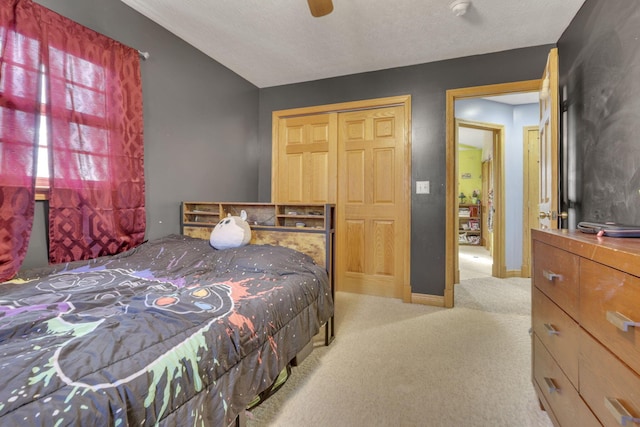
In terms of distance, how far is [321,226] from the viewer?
2.21m

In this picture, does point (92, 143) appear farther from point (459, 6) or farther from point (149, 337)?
point (459, 6)

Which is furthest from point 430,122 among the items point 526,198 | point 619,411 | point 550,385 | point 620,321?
point 619,411

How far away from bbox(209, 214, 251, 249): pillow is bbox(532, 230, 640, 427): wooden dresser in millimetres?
1772

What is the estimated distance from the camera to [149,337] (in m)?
0.85

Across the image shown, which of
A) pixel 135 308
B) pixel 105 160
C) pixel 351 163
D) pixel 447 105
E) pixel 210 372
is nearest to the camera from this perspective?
pixel 210 372

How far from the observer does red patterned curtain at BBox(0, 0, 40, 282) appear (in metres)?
1.45

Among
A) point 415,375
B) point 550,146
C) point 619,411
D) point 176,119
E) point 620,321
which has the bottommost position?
point 415,375

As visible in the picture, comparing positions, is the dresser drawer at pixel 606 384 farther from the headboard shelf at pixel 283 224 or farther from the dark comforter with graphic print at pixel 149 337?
the headboard shelf at pixel 283 224

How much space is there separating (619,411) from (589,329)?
24 cm

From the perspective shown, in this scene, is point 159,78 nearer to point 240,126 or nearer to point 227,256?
point 240,126

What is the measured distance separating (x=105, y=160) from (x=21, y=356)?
1538 millimetres

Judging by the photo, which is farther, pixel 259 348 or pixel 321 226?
pixel 321 226

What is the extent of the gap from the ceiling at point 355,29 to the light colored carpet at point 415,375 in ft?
8.10

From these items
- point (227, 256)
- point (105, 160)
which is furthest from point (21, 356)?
point (105, 160)
